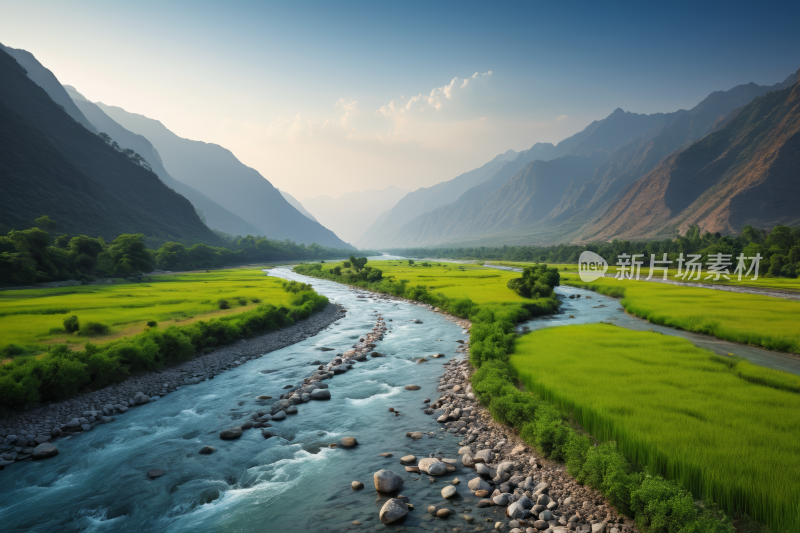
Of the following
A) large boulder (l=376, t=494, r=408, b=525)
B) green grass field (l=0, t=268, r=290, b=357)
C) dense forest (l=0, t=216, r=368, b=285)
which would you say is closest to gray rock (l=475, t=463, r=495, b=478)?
large boulder (l=376, t=494, r=408, b=525)

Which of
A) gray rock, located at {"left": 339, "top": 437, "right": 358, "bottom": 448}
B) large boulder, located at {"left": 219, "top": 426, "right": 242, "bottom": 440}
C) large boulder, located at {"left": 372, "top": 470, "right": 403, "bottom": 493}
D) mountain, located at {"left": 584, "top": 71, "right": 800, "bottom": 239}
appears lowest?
large boulder, located at {"left": 219, "top": 426, "right": 242, "bottom": 440}

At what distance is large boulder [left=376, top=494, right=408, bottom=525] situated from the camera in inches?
344

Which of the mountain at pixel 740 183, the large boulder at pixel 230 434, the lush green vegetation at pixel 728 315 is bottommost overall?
the large boulder at pixel 230 434

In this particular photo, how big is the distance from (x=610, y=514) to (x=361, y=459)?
23.9 feet

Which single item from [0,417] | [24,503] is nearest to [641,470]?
[24,503]

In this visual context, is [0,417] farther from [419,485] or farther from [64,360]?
[419,485]

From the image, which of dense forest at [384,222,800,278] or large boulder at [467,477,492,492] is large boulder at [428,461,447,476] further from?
dense forest at [384,222,800,278]

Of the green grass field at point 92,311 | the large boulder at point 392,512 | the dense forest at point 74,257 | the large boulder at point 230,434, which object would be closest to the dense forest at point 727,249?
the large boulder at point 392,512

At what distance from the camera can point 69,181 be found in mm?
94438

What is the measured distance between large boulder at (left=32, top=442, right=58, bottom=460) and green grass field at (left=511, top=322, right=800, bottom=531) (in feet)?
59.5

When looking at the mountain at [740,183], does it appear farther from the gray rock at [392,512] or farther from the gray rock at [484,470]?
the gray rock at [392,512]

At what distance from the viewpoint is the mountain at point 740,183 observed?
13425 centimetres

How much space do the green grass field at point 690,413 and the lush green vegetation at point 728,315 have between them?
8061 mm

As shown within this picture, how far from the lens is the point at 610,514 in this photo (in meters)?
8.19
